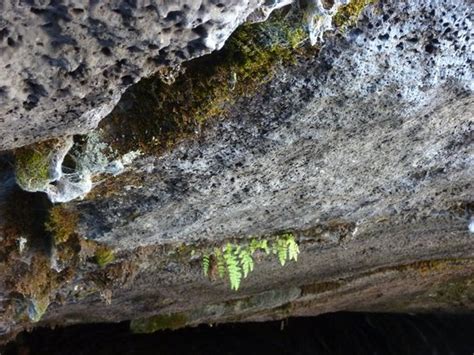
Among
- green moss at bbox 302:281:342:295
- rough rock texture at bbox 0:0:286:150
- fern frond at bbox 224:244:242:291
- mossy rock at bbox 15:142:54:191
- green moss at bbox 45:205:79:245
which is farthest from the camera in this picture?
green moss at bbox 302:281:342:295

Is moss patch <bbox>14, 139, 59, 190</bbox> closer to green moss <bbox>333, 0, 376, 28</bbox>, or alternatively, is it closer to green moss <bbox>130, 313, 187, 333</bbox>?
green moss <bbox>333, 0, 376, 28</bbox>

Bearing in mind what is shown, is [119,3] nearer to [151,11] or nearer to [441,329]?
[151,11]

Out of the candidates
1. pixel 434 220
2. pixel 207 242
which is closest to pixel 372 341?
pixel 434 220

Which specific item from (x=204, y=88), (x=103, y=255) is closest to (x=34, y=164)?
(x=204, y=88)

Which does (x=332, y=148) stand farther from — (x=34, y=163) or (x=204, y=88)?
(x=34, y=163)

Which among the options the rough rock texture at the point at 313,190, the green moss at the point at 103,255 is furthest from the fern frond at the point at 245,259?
the green moss at the point at 103,255

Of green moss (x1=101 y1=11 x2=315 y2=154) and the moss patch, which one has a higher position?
green moss (x1=101 y1=11 x2=315 y2=154)

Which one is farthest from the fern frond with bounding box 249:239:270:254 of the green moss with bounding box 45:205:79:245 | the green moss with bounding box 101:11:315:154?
the green moss with bounding box 101:11:315:154
